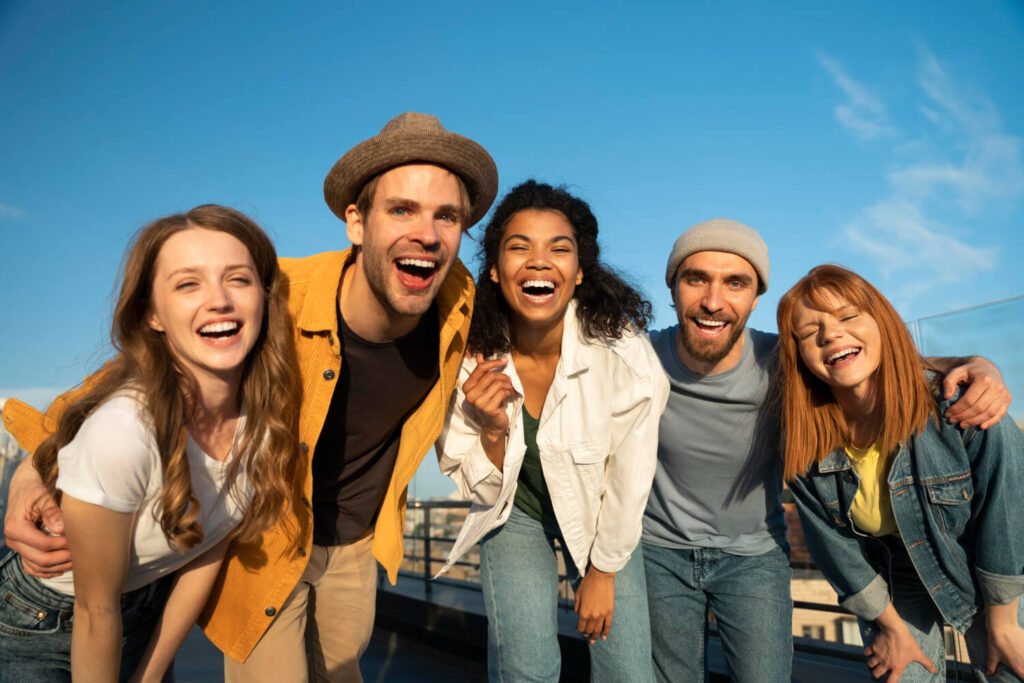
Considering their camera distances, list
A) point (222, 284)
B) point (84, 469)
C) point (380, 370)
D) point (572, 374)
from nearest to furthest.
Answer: point (84, 469)
point (222, 284)
point (380, 370)
point (572, 374)

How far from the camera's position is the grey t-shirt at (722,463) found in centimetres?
363

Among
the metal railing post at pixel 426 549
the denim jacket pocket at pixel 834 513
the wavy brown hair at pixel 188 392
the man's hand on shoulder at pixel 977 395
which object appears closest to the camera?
the wavy brown hair at pixel 188 392

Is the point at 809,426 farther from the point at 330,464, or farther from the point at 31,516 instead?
the point at 31,516

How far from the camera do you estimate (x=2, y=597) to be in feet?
7.95

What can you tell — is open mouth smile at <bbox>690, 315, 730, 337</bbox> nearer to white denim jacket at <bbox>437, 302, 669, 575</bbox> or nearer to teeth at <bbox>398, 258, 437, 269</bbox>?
white denim jacket at <bbox>437, 302, 669, 575</bbox>

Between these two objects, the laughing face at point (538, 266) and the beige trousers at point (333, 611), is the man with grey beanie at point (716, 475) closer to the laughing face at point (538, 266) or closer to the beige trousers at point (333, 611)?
the laughing face at point (538, 266)

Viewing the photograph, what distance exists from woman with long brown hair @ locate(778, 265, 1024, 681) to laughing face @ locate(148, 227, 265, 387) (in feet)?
7.64

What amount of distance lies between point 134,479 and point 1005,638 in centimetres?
332

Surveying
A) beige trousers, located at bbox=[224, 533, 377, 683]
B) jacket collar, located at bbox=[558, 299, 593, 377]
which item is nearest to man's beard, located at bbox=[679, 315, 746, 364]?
jacket collar, located at bbox=[558, 299, 593, 377]

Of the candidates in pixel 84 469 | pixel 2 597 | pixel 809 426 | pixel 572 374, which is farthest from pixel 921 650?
pixel 2 597

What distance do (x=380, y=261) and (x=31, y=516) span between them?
1532 mm

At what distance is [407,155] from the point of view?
310 cm

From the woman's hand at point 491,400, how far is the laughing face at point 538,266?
0.30 meters

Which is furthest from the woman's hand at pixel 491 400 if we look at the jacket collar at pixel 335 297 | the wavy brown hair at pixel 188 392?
the wavy brown hair at pixel 188 392
